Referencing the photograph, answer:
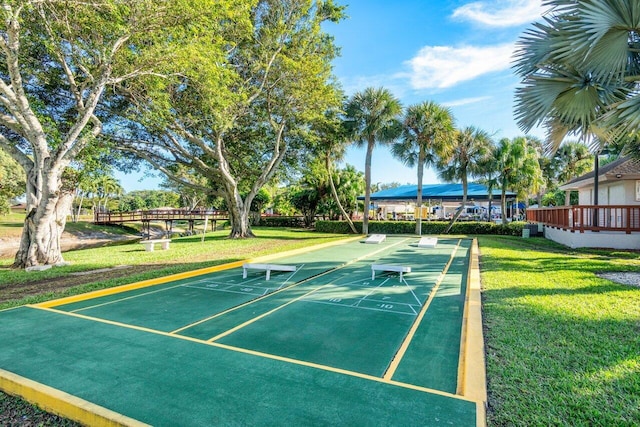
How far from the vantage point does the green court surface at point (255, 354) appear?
9.09 feet

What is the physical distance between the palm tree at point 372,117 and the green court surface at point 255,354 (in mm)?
15625

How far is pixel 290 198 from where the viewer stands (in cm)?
3378

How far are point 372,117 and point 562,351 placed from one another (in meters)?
19.1

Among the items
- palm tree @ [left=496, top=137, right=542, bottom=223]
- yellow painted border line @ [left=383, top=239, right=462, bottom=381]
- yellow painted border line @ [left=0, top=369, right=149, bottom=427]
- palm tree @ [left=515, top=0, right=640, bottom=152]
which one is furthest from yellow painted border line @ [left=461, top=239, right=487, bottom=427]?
palm tree @ [left=496, top=137, right=542, bottom=223]

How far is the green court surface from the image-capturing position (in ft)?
9.09

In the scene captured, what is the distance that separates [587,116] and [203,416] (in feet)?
33.3

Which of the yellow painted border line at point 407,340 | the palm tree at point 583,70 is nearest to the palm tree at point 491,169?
the palm tree at point 583,70

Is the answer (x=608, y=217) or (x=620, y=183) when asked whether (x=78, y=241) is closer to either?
(x=608, y=217)

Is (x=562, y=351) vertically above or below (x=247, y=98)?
below

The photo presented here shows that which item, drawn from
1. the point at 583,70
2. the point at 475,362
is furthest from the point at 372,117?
the point at 475,362

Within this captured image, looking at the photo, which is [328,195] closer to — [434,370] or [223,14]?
[223,14]

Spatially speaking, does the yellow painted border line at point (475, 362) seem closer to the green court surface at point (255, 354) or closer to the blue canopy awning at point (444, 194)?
the green court surface at point (255, 354)

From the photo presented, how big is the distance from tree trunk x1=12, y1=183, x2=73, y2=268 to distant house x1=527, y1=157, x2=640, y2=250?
19.4 metres

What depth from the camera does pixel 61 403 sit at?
9.50ft
